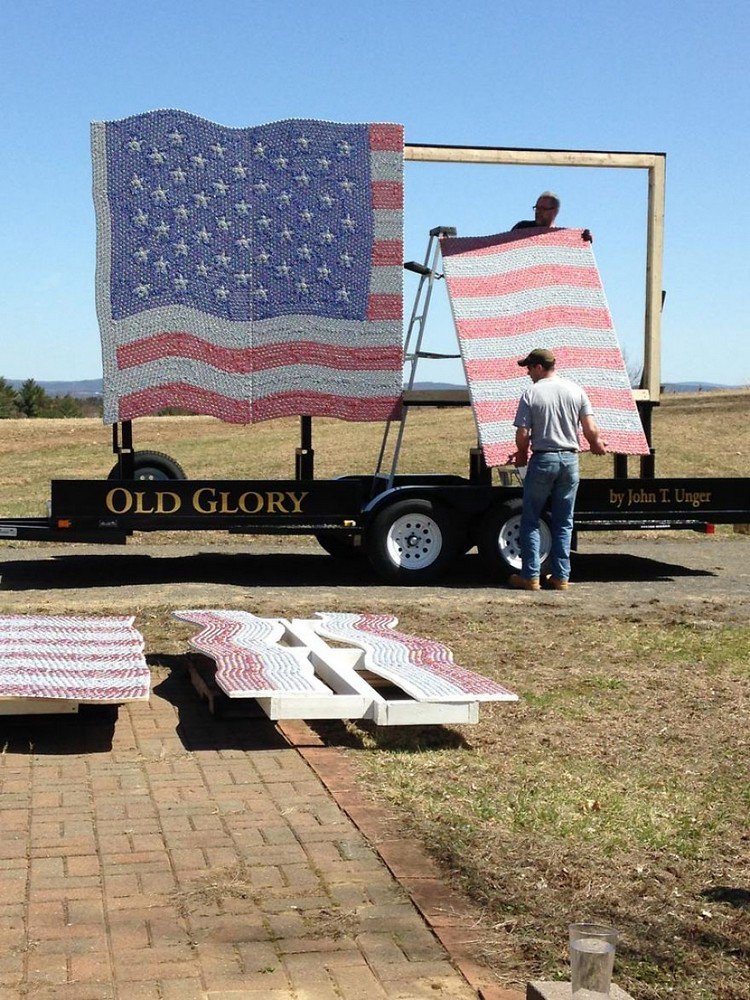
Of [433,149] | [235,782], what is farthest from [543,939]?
[433,149]

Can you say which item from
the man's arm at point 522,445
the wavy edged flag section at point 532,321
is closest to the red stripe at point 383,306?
the wavy edged flag section at point 532,321

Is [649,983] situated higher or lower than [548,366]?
lower

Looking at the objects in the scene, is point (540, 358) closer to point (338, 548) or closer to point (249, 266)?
point (249, 266)

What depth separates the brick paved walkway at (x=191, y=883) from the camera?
12.3ft

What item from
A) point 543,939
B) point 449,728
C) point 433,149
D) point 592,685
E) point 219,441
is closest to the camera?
point 543,939

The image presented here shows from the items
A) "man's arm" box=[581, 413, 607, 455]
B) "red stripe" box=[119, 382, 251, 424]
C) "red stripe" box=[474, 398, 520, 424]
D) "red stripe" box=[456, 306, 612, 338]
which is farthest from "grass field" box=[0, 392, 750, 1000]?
"red stripe" box=[456, 306, 612, 338]

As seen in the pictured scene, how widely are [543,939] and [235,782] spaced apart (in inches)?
77.6

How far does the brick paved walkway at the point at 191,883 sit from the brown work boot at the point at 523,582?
5096 mm

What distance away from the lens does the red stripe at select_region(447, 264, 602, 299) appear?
11.9 metres

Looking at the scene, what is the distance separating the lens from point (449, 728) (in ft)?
21.7

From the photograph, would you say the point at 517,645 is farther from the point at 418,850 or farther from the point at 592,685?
the point at 418,850

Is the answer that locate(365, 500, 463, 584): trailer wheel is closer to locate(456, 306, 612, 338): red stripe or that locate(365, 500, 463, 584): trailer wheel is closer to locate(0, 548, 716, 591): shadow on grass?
locate(0, 548, 716, 591): shadow on grass

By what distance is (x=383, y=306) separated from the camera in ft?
38.4

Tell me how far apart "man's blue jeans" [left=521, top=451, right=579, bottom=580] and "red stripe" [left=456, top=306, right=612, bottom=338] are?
1345mm
